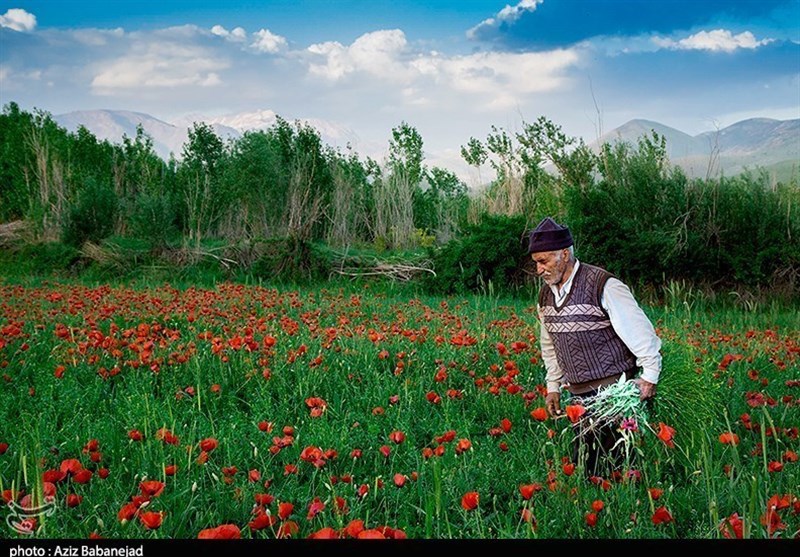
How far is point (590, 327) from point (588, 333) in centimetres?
3

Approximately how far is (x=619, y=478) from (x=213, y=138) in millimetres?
21618

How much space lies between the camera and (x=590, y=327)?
11.6 feet

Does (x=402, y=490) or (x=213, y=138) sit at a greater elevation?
(x=213, y=138)

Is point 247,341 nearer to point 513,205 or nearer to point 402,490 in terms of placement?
point 402,490

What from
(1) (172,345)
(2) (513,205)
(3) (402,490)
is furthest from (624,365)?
(2) (513,205)

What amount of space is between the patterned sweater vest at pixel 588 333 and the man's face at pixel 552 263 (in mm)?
87

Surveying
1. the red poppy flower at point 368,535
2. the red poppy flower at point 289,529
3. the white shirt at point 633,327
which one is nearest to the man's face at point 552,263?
the white shirt at point 633,327

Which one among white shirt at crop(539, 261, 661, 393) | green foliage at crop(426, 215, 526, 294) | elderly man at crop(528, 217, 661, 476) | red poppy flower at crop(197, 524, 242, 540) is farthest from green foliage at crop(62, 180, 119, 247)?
red poppy flower at crop(197, 524, 242, 540)

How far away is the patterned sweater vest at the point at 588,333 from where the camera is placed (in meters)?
3.54

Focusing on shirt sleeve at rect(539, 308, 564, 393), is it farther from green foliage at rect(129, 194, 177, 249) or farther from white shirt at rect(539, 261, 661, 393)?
green foliage at rect(129, 194, 177, 249)

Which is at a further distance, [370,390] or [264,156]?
[264,156]

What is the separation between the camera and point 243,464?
11.8ft

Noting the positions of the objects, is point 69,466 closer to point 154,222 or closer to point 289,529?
point 289,529

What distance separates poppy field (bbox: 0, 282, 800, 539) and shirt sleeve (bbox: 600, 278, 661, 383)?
280 millimetres
